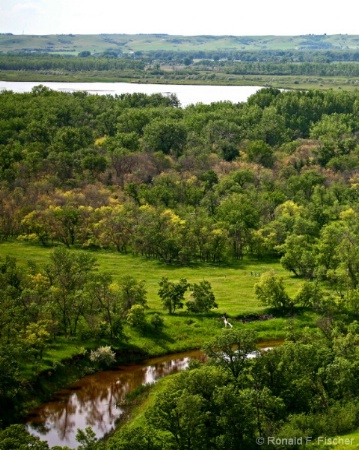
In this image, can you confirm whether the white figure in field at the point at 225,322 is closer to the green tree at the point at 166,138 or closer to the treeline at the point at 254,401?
the treeline at the point at 254,401

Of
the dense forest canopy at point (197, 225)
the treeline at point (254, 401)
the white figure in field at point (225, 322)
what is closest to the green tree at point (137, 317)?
the dense forest canopy at point (197, 225)

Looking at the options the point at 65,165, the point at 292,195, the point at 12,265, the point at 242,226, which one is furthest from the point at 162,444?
the point at 65,165

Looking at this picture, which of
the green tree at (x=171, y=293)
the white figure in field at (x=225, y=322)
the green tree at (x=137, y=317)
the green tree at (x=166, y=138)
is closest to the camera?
the green tree at (x=137, y=317)

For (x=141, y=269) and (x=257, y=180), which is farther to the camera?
(x=257, y=180)

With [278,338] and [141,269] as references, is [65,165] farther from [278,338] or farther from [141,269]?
[278,338]

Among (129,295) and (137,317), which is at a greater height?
(129,295)

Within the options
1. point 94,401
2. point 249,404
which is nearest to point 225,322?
point 94,401

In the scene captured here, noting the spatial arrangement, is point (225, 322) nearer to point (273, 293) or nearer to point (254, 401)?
point (273, 293)

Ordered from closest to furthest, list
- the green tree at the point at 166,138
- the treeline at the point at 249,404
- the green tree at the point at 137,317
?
the treeline at the point at 249,404, the green tree at the point at 137,317, the green tree at the point at 166,138
